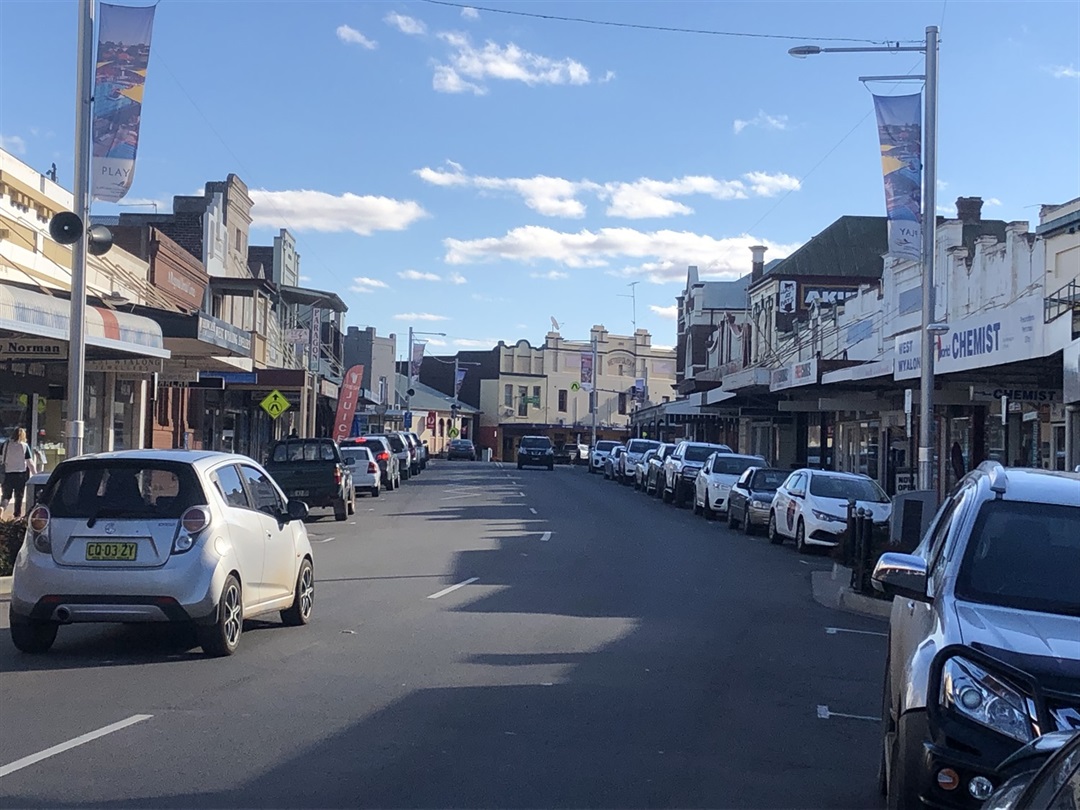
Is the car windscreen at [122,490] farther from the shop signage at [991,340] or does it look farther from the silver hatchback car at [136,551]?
the shop signage at [991,340]

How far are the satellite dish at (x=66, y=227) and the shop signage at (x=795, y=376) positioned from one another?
2218 centimetres

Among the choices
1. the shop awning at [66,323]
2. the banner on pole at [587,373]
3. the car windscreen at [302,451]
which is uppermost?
the banner on pole at [587,373]

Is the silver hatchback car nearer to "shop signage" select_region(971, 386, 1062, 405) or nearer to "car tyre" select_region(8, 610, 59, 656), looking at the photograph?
"car tyre" select_region(8, 610, 59, 656)

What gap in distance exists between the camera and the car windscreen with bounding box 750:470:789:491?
1092 inches

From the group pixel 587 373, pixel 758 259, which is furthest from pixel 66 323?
pixel 587 373

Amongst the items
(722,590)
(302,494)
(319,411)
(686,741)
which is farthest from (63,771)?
(319,411)

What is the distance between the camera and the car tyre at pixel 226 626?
403 inches

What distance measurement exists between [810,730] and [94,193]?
43.0 ft

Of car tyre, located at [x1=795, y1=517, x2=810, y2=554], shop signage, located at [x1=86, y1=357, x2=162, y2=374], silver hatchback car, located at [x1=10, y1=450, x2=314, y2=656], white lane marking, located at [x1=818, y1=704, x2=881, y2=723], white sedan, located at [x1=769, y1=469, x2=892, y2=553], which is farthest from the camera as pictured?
shop signage, located at [x1=86, y1=357, x2=162, y2=374]

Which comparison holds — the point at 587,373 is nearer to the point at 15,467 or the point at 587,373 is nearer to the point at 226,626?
the point at 15,467

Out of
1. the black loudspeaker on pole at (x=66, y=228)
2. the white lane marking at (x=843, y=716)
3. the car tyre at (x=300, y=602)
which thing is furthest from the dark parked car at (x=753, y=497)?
the white lane marking at (x=843, y=716)

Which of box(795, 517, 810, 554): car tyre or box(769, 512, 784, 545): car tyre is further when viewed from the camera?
box(769, 512, 784, 545): car tyre

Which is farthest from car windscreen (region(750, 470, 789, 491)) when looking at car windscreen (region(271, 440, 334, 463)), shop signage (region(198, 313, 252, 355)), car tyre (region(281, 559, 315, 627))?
car tyre (region(281, 559, 315, 627))

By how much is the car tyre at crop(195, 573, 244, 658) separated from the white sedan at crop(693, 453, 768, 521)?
20824 mm
